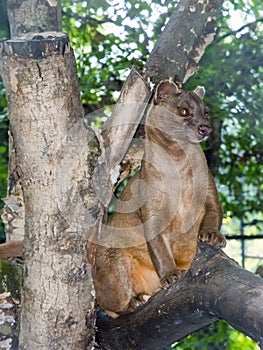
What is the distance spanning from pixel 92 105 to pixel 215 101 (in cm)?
77

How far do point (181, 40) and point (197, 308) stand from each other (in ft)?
4.53

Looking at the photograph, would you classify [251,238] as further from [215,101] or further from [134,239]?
[134,239]

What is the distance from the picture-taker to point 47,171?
6.61 ft

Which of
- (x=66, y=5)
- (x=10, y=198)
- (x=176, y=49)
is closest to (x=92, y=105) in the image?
(x=66, y=5)

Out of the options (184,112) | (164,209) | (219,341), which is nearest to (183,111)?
(184,112)

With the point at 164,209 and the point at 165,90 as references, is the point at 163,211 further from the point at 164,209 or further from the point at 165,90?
the point at 165,90

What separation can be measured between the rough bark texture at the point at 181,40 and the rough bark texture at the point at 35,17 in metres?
0.47

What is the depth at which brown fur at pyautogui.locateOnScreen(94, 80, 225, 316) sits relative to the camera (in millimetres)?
2695

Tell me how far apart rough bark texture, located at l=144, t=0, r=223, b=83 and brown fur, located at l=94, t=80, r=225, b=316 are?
0.23m

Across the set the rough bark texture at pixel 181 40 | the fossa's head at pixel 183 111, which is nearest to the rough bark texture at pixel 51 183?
the fossa's head at pixel 183 111

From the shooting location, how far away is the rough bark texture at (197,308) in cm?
184

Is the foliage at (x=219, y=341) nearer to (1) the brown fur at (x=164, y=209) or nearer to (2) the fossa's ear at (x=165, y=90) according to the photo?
(1) the brown fur at (x=164, y=209)

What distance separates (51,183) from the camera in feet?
6.63

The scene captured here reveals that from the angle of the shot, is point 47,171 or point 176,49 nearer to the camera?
point 47,171
